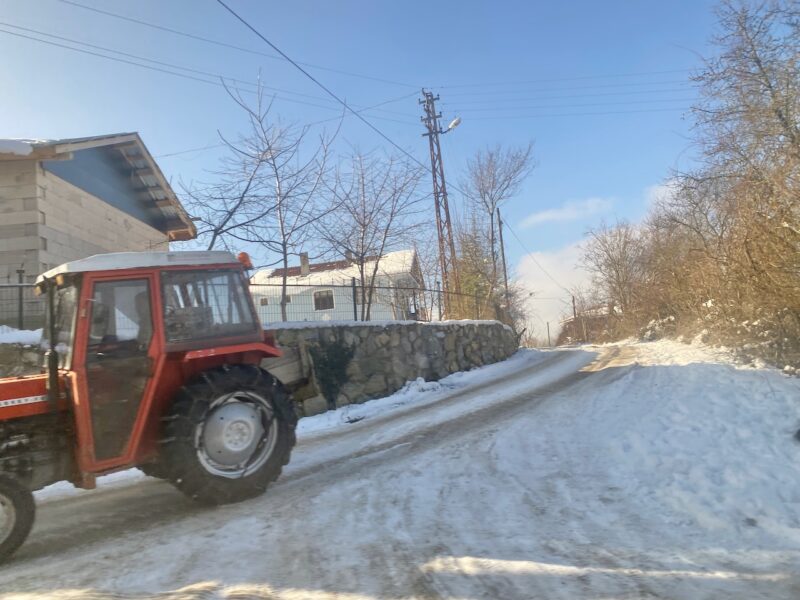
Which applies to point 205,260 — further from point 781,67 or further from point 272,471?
point 781,67

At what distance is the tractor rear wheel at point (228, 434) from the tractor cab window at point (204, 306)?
384 millimetres

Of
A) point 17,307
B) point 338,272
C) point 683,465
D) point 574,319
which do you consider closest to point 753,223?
point 683,465

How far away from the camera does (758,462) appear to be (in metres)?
4.66

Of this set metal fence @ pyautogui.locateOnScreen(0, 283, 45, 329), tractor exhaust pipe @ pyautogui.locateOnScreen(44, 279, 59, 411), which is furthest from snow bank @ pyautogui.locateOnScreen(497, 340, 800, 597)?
metal fence @ pyautogui.locateOnScreen(0, 283, 45, 329)

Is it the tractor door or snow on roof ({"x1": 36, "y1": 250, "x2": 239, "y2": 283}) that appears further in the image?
snow on roof ({"x1": 36, "y1": 250, "x2": 239, "y2": 283})

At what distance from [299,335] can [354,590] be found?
7.40m

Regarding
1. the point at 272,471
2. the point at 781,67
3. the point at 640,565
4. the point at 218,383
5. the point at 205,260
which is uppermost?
the point at 781,67

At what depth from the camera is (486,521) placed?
3.98 meters

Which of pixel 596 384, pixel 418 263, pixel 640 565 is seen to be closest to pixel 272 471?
pixel 640 565

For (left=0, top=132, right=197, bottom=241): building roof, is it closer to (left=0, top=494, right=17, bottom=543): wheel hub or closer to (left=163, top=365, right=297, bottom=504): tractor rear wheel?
(left=163, top=365, right=297, bottom=504): tractor rear wheel

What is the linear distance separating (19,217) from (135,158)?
457cm

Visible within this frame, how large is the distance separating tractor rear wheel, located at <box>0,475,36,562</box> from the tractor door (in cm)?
49

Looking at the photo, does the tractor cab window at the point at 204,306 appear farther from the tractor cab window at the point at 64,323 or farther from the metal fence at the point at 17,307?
the metal fence at the point at 17,307

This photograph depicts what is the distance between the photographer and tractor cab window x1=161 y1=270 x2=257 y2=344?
177 inches
